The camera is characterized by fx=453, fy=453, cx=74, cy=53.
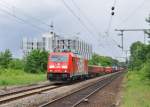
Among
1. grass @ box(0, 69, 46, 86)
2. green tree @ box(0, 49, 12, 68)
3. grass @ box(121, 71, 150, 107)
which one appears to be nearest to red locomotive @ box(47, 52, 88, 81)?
grass @ box(0, 69, 46, 86)

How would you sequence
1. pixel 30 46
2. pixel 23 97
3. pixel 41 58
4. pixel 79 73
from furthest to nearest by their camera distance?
pixel 30 46 < pixel 41 58 < pixel 79 73 < pixel 23 97

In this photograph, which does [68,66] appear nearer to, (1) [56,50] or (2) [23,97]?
(1) [56,50]

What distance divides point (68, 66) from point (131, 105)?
71.8 ft

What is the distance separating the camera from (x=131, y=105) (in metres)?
20.7

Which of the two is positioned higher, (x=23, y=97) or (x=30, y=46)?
(x=30, y=46)

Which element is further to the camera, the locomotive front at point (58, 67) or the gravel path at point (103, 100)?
the locomotive front at point (58, 67)

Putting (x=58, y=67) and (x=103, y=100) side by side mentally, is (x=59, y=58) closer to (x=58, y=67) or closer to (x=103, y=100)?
(x=58, y=67)

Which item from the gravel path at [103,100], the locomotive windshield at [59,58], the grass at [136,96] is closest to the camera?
the grass at [136,96]

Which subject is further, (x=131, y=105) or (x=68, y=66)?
(x=68, y=66)

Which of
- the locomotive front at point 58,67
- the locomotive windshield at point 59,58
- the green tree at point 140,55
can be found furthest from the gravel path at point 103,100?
the green tree at point 140,55

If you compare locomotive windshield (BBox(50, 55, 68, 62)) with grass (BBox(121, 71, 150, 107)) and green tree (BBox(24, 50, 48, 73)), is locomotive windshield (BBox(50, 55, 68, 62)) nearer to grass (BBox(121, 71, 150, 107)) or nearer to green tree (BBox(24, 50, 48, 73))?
grass (BBox(121, 71, 150, 107))

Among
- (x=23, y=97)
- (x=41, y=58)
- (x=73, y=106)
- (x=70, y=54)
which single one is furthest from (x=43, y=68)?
(x=73, y=106)

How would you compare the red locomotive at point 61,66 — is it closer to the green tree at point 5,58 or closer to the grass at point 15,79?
the grass at point 15,79

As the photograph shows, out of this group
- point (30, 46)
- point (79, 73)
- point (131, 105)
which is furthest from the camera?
point (30, 46)
